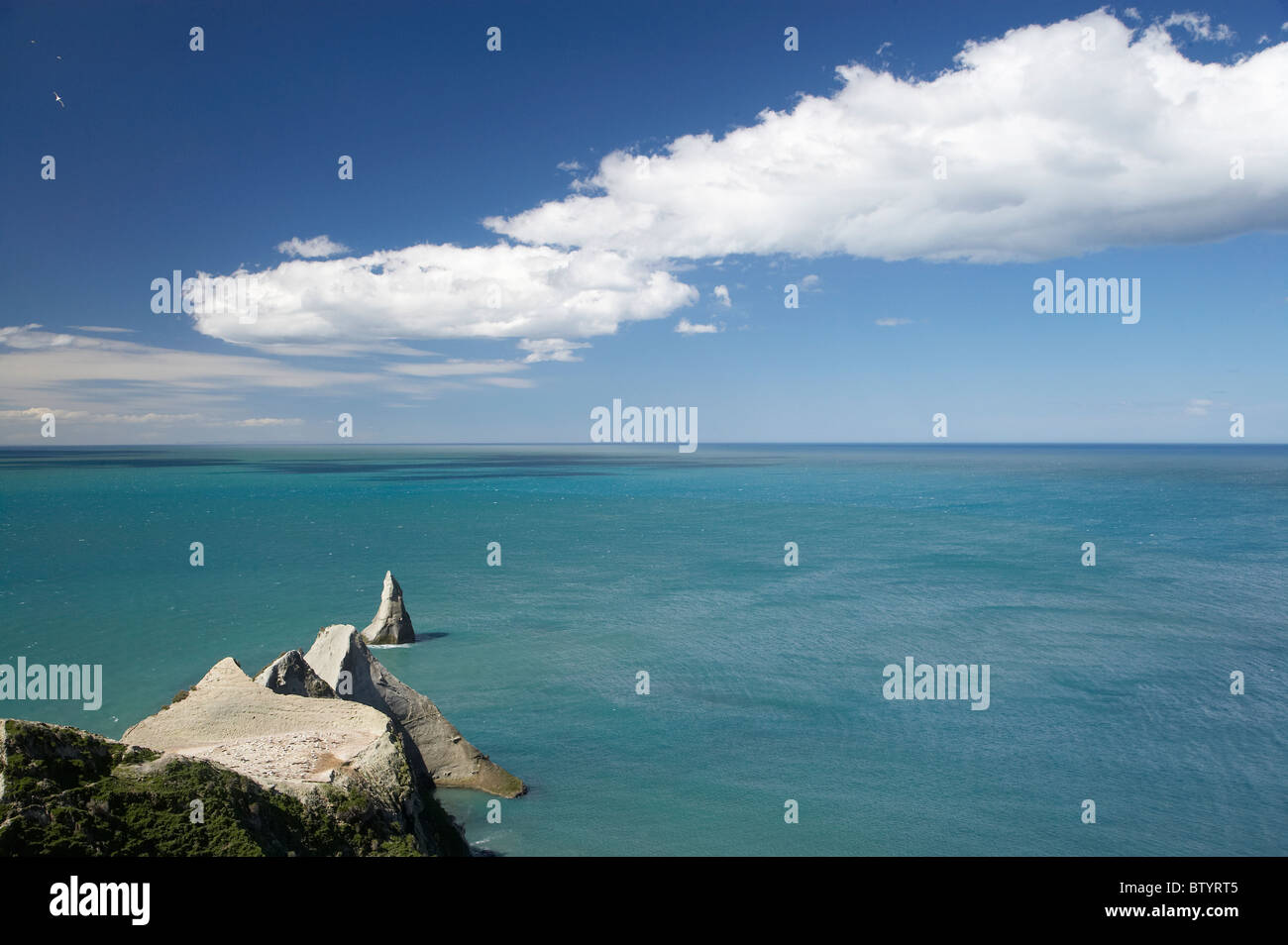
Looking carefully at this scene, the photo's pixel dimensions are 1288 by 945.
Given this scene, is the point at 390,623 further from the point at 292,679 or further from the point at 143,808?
the point at 143,808

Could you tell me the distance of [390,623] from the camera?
123 feet

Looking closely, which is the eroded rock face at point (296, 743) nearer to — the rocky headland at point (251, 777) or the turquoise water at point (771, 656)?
the rocky headland at point (251, 777)

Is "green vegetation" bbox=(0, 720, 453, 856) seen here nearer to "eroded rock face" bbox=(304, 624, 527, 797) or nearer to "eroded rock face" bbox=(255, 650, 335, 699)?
"eroded rock face" bbox=(255, 650, 335, 699)

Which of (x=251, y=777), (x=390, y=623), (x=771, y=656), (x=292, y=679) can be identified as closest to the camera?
(x=251, y=777)

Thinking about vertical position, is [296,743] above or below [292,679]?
below

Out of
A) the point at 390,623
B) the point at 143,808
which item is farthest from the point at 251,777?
the point at 390,623

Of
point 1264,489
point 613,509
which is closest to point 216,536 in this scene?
point 613,509

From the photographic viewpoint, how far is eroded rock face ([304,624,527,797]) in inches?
856

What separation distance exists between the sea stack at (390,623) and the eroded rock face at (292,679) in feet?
56.7

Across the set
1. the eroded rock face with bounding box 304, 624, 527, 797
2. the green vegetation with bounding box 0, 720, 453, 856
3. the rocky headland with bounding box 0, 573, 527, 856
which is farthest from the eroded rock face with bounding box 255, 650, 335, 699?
the green vegetation with bounding box 0, 720, 453, 856

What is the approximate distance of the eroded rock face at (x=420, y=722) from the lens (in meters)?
21.7

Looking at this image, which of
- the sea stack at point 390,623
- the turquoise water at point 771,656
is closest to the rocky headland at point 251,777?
the turquoise water at point 771,656

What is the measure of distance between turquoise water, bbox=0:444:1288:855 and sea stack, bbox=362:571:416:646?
0.92 meters

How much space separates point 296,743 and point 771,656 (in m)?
23.8
